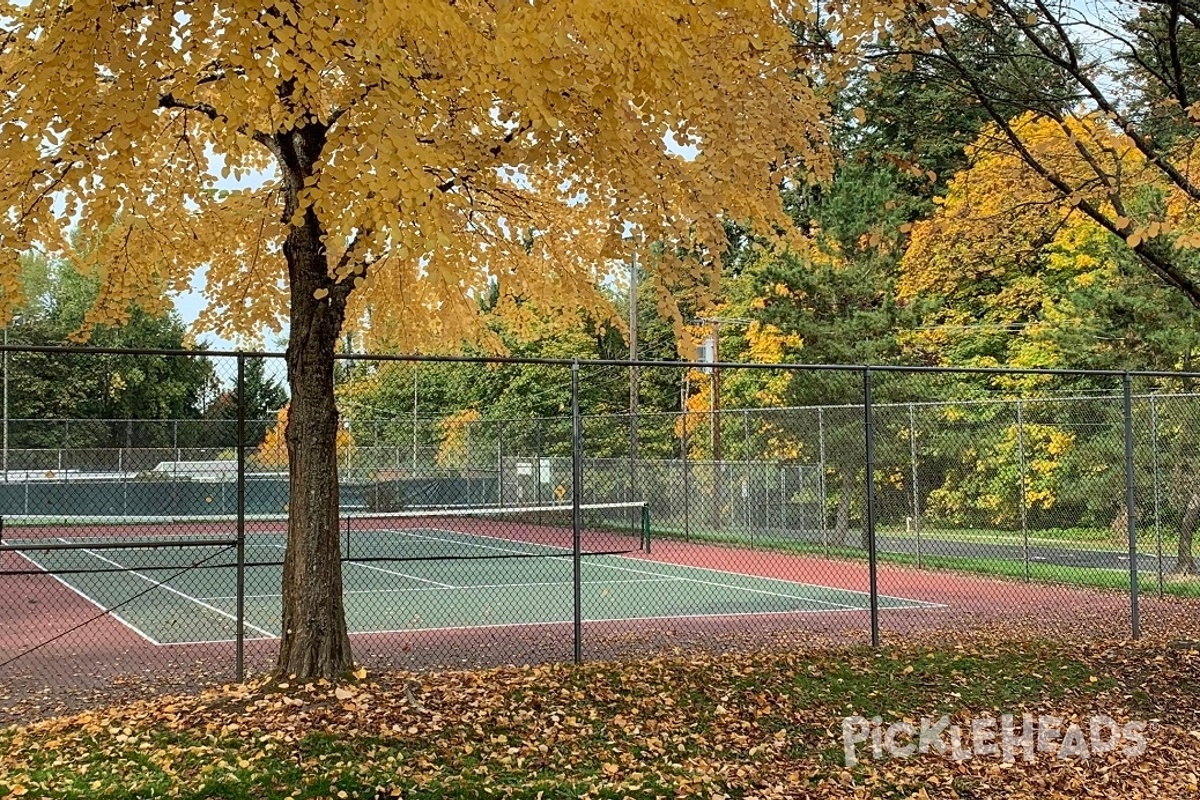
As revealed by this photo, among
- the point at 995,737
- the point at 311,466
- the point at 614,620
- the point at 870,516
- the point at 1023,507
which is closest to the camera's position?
the point at 995,737

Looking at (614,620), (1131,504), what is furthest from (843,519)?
(1131,504)

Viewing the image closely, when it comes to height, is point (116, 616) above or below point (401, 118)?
below

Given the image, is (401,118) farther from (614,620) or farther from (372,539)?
(372,539)

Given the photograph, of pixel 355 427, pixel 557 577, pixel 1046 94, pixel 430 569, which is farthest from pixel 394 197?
pixel 355 427

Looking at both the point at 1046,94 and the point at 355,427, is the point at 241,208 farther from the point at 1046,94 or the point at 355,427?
the point at 355,427

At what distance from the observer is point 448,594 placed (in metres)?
14.7

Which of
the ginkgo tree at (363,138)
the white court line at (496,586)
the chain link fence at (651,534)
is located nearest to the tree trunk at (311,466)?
the ginkgo tree at (363,138)

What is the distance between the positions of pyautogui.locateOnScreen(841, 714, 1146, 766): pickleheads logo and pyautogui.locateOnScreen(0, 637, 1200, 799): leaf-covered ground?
0.08m

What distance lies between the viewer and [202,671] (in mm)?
8133

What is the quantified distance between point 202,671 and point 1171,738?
285 inches

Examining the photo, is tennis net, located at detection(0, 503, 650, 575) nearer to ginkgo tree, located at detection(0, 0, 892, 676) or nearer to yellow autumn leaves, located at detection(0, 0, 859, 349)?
ginkgo tree, located at detection(0, 0, 892, 676)

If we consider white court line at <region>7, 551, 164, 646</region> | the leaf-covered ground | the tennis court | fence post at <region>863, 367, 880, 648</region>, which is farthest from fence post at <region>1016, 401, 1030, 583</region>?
white court line at <region>7, 551, 164, 646</region>

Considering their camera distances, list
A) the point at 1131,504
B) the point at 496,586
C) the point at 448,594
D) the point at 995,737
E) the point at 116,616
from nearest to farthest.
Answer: the point at 995,737, the point at 1131,504, the point at 116,616, the point at 448,594, the point at 496,586

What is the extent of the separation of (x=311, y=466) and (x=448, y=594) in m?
8.55
